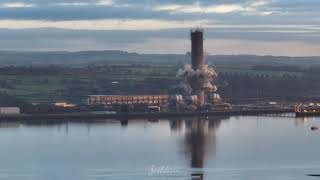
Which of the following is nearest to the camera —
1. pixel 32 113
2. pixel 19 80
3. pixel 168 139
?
pixel 168 139

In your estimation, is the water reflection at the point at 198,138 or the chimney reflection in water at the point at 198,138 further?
the chimney reflection in water at the point at 198,138

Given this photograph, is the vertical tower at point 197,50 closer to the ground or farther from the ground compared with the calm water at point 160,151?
farther from the ground

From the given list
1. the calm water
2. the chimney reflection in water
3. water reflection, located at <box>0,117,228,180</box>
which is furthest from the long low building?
the calm water

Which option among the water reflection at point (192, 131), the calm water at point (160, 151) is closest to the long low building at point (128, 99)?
the water reflection at point (192, 131)

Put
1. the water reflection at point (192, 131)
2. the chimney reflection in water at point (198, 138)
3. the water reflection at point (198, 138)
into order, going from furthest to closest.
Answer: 1. the water reflection at point (192, 131)
2. the chimney reflection in water at point (198, 138)
3. the water reflection at point (198, 138)

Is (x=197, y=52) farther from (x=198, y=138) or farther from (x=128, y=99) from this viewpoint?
(x=198, y=138)

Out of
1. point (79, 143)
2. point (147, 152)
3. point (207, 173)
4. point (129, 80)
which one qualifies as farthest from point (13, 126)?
point (129, 80)

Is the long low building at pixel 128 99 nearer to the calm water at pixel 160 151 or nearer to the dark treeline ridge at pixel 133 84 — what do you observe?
the dark treeline ridge at pixel 133 84

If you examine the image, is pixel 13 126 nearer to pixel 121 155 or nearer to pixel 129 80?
pixel 121 155
